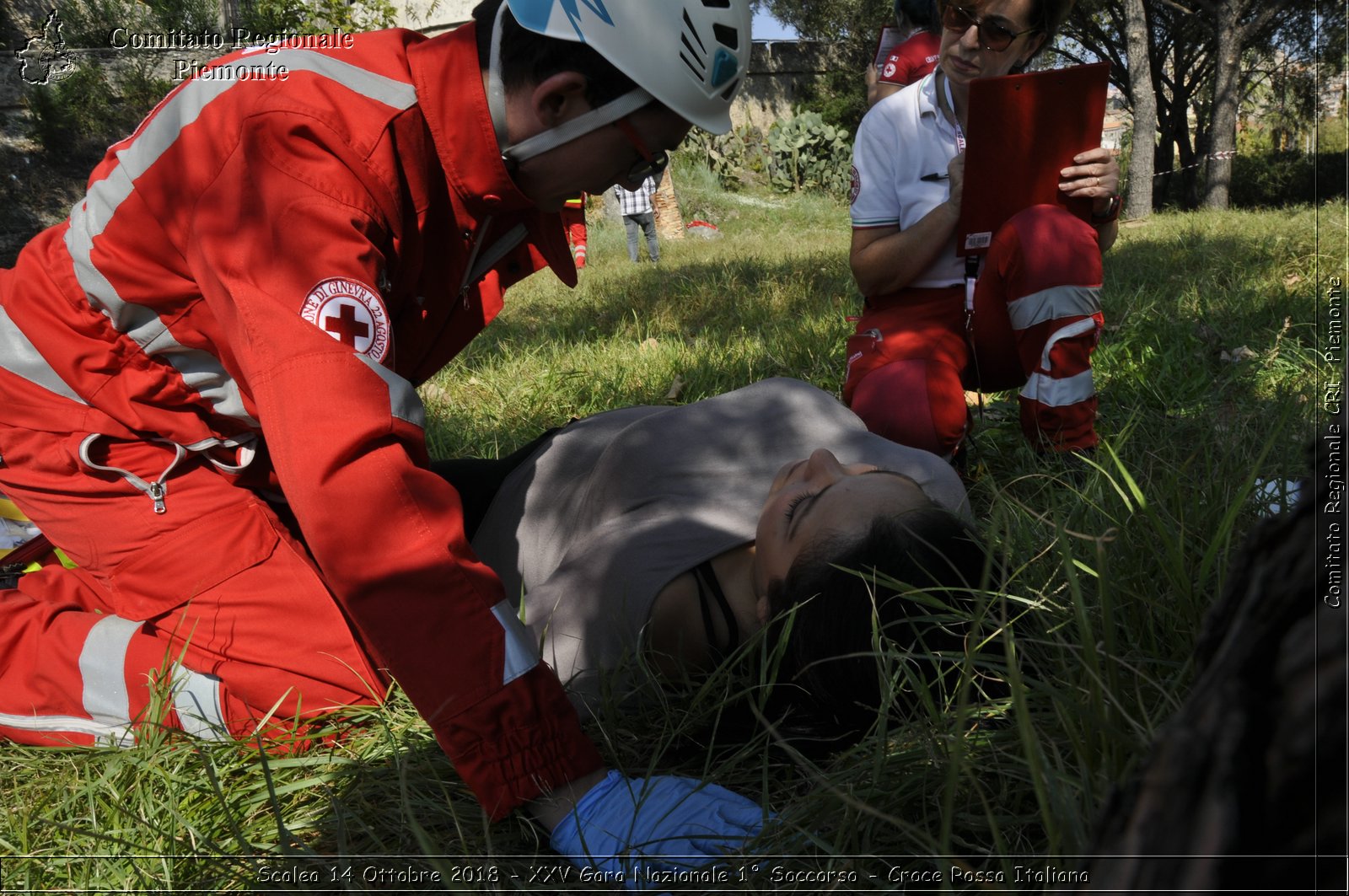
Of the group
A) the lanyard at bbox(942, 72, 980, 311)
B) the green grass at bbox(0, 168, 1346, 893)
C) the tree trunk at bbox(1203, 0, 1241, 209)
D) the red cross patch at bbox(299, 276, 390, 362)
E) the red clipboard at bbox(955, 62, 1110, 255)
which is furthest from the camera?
the tree trunk at bbox(1203, 0, 1241, 209)

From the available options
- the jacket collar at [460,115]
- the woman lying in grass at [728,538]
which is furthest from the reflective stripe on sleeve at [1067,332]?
the jacket collar at [460,115]

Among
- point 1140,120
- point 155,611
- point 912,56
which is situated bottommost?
point 155,611

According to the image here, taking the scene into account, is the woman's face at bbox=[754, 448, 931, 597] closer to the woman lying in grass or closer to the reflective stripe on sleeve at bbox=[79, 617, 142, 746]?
the woman lying in grass

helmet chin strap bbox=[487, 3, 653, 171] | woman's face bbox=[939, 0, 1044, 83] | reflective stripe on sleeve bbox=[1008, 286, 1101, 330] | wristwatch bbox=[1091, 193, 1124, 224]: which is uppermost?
woman's face bbox=[939, 0, 1044, 83]

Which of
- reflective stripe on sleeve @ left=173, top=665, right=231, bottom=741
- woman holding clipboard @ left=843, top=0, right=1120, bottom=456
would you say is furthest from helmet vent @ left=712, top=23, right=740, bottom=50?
reflective stripe on sleeve @ left=173, top=665, right=231, bottom=741

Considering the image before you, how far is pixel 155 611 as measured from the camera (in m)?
1.98

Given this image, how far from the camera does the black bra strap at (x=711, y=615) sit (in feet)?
5.89

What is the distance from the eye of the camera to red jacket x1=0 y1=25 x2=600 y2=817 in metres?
1.34

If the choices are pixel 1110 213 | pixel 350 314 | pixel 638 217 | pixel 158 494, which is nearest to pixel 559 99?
pixel 350 314

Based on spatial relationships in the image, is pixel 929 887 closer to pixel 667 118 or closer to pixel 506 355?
pixel 667 118

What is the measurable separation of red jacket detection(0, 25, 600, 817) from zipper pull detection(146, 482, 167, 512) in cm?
13

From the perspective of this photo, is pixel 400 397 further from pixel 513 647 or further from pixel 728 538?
pixel 728 538

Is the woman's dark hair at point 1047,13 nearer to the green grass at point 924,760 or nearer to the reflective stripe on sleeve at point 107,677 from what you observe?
the green grass at point 924,760

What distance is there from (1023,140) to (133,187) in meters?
2.28
